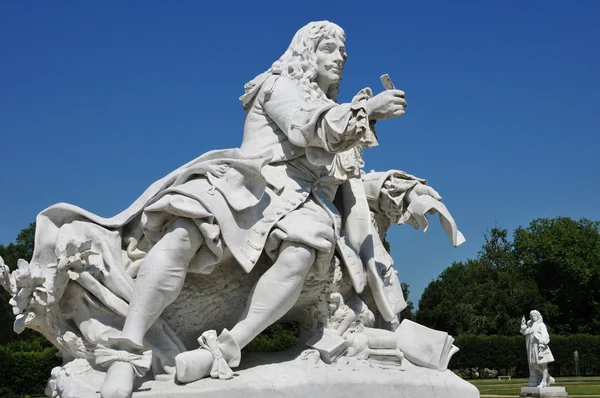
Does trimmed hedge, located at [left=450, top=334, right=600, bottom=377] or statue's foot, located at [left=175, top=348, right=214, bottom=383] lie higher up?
statue's foot, located at [left=175, top=348, right=214, bottom=383]

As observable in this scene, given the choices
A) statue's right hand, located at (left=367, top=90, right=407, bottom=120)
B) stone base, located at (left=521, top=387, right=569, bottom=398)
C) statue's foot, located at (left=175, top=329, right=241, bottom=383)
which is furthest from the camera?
stone base, located at (left=521, top=387, right=569, bottom=398)

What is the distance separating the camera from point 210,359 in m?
4.18

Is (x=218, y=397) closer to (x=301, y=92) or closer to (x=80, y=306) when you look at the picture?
(x=80, y=306)

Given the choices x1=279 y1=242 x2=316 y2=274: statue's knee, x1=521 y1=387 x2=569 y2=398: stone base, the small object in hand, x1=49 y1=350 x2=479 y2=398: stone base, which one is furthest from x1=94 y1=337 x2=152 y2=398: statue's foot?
x1=521 y1=387 x2=569 y2=398: stone base

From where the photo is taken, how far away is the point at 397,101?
4.73 meters

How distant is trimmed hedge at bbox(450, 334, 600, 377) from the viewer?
33.7 meters

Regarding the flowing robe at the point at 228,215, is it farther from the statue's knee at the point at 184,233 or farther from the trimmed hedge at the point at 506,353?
the trimmed hedge at the point at 506,353

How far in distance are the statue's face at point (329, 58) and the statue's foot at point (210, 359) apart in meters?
1.88

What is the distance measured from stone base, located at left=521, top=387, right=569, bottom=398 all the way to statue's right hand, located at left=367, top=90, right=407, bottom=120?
53.8ft

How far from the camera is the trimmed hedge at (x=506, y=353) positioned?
3372 cm

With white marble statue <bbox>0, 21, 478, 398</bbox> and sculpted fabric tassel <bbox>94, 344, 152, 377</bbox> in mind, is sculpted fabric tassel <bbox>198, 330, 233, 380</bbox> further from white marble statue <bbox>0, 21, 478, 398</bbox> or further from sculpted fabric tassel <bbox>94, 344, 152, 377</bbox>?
sculpted fabric tassel <bbox>94, 344, 152, 377</bbox>

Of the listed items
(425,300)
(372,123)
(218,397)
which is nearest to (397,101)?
(372,123)

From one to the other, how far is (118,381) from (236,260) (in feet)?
3.22

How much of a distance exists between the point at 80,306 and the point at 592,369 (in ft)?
116
